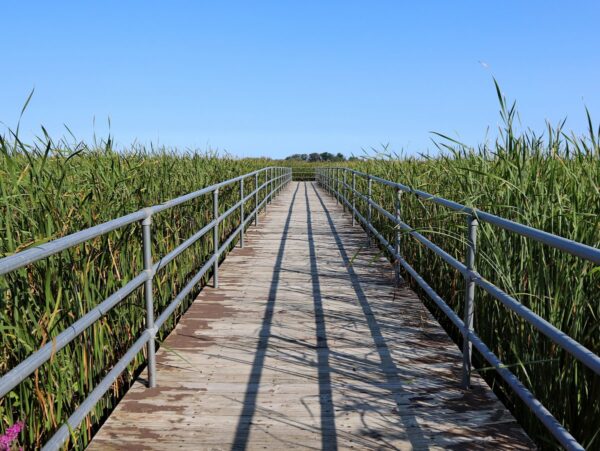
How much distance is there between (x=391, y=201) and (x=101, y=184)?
4.76 metres

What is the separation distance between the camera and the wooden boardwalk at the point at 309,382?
2.81 m

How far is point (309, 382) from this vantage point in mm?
3455

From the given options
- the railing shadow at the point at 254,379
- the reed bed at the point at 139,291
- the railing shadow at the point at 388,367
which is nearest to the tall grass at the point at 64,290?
the reed bed at the point at 139,291

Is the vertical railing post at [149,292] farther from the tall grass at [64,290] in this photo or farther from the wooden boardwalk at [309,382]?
the tall grass at [64,290]

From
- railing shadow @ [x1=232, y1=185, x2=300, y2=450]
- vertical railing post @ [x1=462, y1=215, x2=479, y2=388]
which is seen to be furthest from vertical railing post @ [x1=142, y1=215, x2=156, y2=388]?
vertical railing post @ [x1=462, y1=215, x2=479, y2=388]

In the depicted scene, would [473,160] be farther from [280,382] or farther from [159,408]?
[159,408]

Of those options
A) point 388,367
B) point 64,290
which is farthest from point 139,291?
point 388,367

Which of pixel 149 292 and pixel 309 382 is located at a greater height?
pixel 149 292

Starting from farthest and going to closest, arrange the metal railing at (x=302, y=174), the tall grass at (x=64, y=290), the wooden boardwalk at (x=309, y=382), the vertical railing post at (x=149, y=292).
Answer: the metal railing at (x=302, y=174), the vertical railing post at (x=149, y=292), the wooden boardwalk at (x=309, y=382), the tall grass at (x=64, y=290)

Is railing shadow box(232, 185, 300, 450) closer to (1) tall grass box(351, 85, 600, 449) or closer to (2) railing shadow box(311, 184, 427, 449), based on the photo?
(2) railing shadow box(311, 184, 427, 449)

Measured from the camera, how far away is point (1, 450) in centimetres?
195

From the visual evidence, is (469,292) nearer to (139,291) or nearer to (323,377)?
(323,377)

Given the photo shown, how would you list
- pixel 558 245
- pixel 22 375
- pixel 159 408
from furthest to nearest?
1. pixel 159 408
2. pixel 558 245
3. pixel 22 375

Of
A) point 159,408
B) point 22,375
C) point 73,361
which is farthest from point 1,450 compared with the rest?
point 159,408
